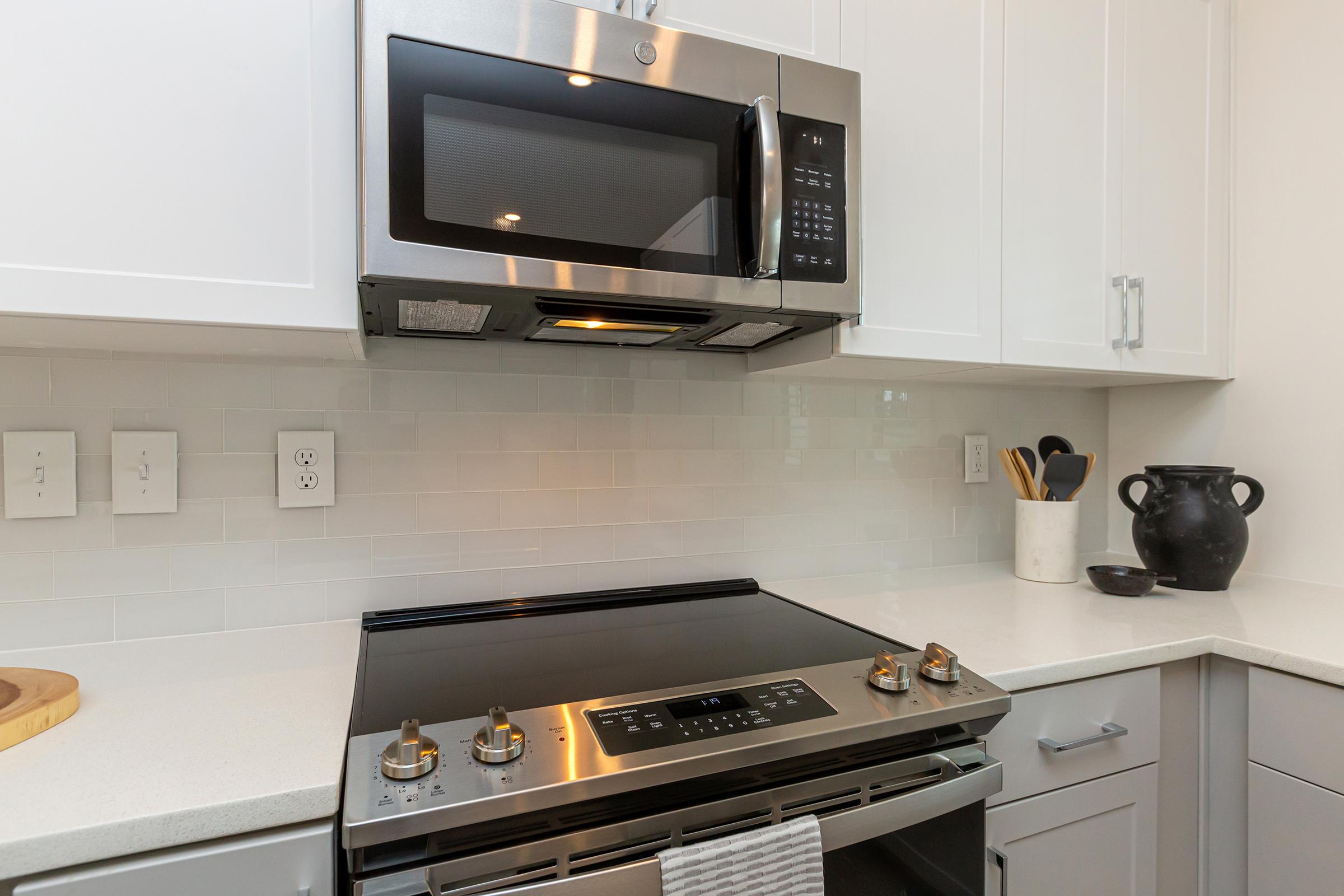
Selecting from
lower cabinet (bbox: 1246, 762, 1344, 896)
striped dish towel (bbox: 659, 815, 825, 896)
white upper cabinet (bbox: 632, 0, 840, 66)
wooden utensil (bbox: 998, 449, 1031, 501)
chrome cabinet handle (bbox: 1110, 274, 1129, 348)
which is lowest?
lower cabinet (bbox: 1246, 762, 1344, 896)

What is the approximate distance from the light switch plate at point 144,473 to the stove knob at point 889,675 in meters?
1.09

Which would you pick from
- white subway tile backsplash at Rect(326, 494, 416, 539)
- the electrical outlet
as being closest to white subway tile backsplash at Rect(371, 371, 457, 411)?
white subway tile backsplash at Rect(326, 494, 416, 539)

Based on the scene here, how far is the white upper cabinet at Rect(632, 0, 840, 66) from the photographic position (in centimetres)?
106

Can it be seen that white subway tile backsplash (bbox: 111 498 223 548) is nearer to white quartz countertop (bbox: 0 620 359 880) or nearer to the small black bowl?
white quartz countertop (bbox: 0 620 359 880)

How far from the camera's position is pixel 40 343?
0.96m

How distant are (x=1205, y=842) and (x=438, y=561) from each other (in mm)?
1449

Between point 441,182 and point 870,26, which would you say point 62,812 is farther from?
point 870,26

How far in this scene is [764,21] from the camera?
3.67 feet

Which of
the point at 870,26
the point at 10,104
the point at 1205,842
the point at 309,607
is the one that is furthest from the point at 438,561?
the point at 1205,842

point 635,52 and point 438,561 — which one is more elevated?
point 635,52

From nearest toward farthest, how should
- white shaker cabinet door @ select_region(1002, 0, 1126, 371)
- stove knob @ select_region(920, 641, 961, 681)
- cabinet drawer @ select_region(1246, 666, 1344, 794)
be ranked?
stove knob @ select_region(920, 641, 961, 681) → cabinet drawer @ select_region(1246, 666, 1344, 794) → white shaker cabinet door @ select_region(1002, 0, 1126, 371)

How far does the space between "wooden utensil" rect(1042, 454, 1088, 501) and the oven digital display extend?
1.06 meters

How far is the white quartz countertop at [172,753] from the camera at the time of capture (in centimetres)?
59

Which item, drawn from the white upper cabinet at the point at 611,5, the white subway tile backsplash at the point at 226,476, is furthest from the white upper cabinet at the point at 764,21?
the white subway tile backsplash at the point at 226,476
